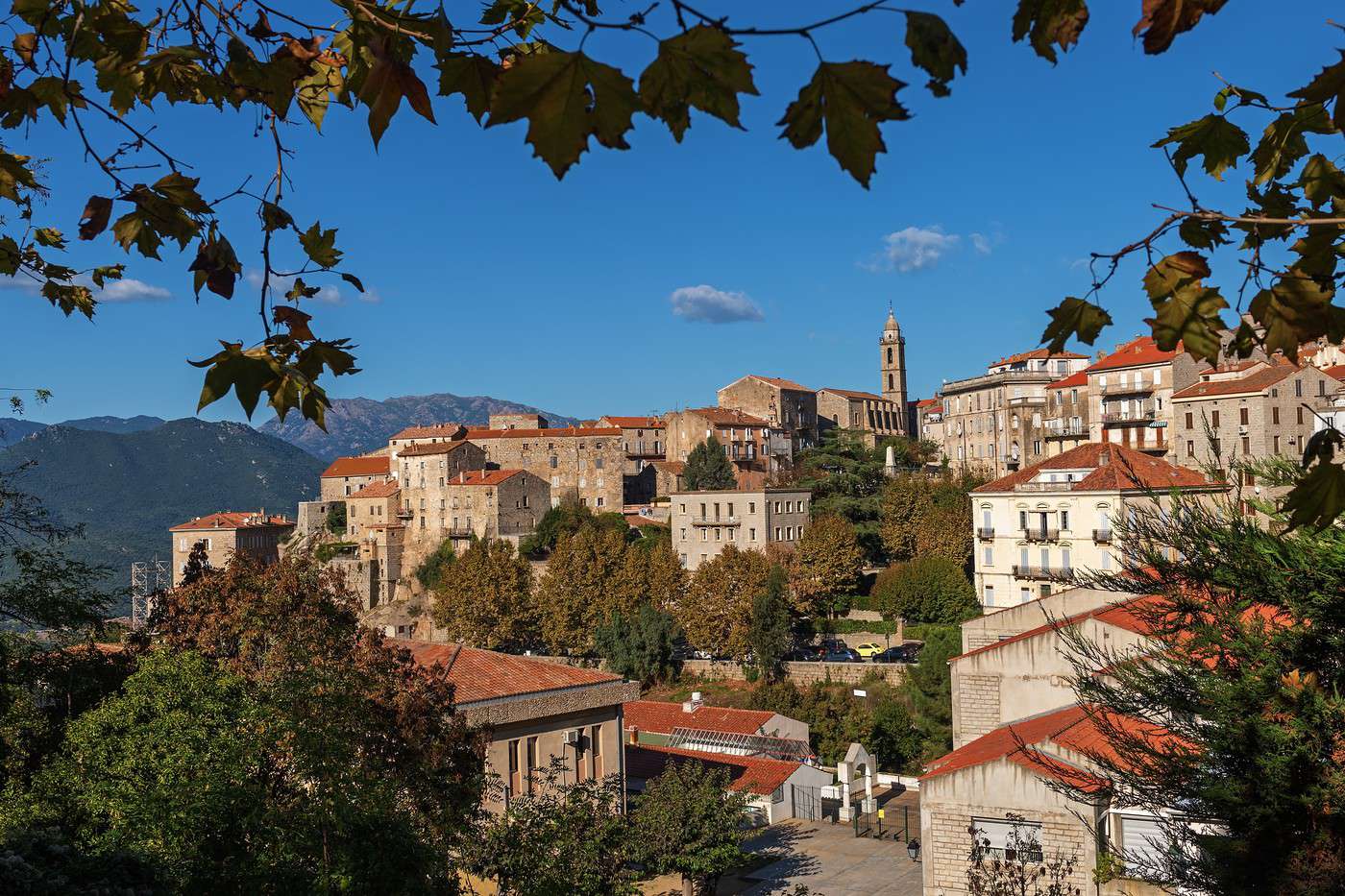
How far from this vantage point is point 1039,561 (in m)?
36.4

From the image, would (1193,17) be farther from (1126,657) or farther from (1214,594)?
Answer: (1126,657)

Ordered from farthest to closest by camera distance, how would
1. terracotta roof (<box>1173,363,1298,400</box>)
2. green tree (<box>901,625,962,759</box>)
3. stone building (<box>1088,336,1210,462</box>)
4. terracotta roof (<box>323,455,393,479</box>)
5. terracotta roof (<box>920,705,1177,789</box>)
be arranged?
terracotta roof (<box>323,455,393,479</box>), stone building (<box>1088,336,1210,462</box>), terracotta roof (<box>1173,363,1298,400</box>), green tree (<box>901,625,962,759</box>), terracotta roof (<box>920,705,1177,789</box>)

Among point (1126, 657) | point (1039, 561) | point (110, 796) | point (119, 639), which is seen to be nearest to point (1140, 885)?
point (1126, 657)

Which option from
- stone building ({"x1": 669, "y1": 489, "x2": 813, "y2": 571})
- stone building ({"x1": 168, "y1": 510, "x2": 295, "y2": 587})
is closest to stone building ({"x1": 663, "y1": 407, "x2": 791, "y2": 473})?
stone building ({"x1": 669, "y1": 489, "x2": 813, "y2": 571})

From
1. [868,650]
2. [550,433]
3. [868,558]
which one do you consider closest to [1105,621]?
[868,650]

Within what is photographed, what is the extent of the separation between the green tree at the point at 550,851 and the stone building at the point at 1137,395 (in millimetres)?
39770

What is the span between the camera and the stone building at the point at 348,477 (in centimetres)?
7594

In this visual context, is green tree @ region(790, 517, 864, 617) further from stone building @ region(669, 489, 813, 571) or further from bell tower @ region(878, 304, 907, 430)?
bell tower @ region(878, 304, 907, 430)

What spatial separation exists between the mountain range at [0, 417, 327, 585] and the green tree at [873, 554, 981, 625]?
3735 inches

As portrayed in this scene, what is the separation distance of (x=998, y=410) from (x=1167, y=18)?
195ft

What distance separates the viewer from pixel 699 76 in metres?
1.80

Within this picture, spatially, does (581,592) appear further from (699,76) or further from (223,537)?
(699,76)

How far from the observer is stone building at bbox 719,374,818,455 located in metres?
73.0

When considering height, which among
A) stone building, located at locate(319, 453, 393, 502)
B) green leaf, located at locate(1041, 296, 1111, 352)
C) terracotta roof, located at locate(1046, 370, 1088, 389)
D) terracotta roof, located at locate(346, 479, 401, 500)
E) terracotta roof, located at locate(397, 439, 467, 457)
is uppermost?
terracotta roof, located at locate(1046, 370, 1088, 389)
